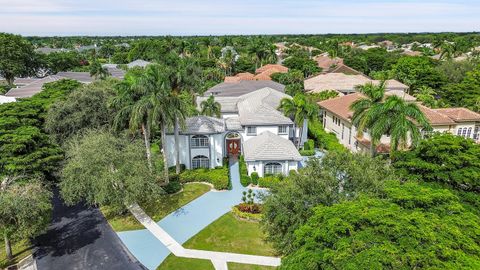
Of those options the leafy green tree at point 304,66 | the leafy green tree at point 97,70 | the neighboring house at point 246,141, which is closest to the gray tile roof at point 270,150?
the neighboring house at point 246,141

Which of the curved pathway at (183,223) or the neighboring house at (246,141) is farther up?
the neighboring house at (246,141)

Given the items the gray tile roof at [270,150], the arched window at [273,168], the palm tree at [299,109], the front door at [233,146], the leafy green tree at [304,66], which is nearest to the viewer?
the gray tile roof at [270,150]

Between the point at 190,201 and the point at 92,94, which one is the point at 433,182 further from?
the point at 92,94

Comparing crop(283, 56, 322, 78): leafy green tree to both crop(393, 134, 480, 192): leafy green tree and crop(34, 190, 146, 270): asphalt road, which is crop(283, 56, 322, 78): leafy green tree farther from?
crop(34, 190, 146, 270): asphalt road

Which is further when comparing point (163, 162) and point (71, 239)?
point (163, 162)

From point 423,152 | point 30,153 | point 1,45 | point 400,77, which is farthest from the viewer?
point 1,45

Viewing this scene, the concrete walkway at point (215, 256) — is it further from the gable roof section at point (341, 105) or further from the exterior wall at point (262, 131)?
the gable roof section at point (341, 105)

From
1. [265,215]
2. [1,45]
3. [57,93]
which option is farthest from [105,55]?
[265,215]
